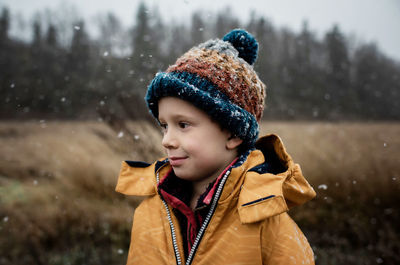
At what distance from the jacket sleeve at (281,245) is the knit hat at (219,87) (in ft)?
1.63

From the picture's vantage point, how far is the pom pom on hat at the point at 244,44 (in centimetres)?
154

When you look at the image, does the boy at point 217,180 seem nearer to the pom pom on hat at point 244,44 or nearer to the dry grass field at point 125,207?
Answer: the pom pom on hat at point 244,44

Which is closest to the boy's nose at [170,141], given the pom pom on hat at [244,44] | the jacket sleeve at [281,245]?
the jacket sleeve at [281,245]

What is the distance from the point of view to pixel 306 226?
332 centimetres

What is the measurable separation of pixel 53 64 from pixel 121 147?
11701mm

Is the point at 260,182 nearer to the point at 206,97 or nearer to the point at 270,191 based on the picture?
the point at 270,191

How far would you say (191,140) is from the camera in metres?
1.26

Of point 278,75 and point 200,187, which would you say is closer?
point 200,187

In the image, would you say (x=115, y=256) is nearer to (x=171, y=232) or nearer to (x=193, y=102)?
(x=171, y=232)

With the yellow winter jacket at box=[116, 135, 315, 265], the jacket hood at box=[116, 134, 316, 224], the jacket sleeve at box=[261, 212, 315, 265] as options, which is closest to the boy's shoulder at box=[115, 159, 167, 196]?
the jacket hood at box=[116, 134, 316, 224]

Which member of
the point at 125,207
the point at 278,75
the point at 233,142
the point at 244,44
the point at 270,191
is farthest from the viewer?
the point at 278,75

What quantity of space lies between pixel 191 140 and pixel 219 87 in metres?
0.32

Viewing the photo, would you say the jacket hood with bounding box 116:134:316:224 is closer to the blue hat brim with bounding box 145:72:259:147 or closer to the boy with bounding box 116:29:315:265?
the boy with bounding box 116:29:315:265

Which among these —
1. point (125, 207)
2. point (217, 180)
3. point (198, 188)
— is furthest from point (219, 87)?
point (125, 207)
